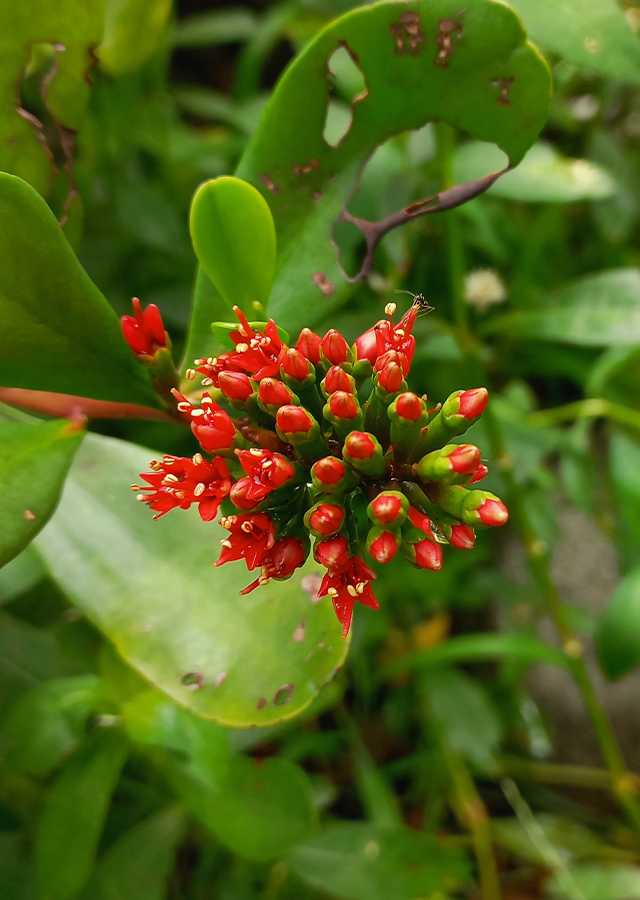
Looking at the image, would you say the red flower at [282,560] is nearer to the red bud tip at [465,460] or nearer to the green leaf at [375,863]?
the red bud tip at [465,460]

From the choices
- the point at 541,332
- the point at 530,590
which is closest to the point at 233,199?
the point at 541,332

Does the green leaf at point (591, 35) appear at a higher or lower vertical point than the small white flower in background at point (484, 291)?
higher

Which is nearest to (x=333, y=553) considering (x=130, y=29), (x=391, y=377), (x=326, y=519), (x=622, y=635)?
(x=326, y=519)

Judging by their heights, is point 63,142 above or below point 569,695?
above

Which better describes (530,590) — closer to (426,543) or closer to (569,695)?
(569,695)

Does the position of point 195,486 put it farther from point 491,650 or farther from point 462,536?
point 491,650

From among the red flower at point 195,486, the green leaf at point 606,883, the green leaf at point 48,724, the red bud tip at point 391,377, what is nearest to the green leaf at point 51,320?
the red flower at point 195,486
